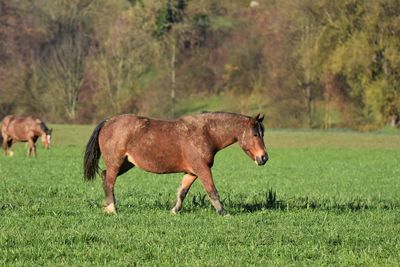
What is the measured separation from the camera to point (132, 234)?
12.1 meters

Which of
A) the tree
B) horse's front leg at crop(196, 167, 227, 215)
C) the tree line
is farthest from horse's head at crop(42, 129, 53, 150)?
the tree

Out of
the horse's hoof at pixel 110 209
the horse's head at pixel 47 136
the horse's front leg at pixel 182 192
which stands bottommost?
the horse's head at pixel 47 136

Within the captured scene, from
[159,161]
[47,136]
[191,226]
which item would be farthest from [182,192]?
[47,136]

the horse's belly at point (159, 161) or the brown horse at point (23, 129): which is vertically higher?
the horse's belly at point (159, 161)

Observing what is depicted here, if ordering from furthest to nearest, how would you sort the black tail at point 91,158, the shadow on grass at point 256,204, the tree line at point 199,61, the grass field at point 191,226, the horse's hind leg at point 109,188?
1. the tree line at point 199,61
2. the shadow on grass at point 256,204
3. the black tail at point 91,158
4. the horse's hind leg at point 109,188
5. the grass field at point 191,226

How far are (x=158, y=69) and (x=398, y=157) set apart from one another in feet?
151

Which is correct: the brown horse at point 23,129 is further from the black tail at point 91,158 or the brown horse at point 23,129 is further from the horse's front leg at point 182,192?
the horse's front leg at point 182,192

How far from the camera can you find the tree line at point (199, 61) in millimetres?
68000

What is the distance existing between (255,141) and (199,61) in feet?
273

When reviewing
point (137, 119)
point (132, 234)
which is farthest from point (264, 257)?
point (137, 119)

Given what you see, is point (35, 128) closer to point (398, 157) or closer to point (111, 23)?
point (398, 157)

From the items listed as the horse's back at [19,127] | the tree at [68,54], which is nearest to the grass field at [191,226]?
the horse's back at [19,127]

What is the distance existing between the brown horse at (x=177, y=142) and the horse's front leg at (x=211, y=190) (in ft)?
0.06

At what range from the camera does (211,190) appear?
48.5 feet
